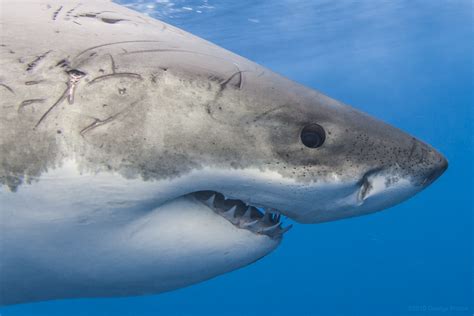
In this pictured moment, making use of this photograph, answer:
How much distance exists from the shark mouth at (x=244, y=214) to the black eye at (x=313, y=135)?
1.01ft

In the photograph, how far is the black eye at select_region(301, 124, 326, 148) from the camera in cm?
189

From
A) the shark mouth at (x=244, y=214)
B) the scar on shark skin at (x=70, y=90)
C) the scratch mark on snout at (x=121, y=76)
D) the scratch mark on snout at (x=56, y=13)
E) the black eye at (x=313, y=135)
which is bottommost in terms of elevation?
the shark mouth at (x=244, y=214)

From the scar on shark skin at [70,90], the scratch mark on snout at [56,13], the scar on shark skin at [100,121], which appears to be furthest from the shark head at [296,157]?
the scratch mark on snout at [56,13]

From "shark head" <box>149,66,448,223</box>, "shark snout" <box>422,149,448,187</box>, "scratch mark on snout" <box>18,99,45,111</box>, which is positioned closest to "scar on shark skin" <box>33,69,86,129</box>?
"scratch mark on snout" <box>18,99,45,111</box>

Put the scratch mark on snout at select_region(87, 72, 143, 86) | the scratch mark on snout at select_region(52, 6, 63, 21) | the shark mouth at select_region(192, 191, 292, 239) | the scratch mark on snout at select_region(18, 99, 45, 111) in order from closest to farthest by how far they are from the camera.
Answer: the scratch mark on snout at select_region(18, 99, 45, 111) → the scratch mark on snout at select_region(87, 72, 143, 86) → the shark mouth at select_region(192, 191, 292, 239) → the scratch mark on snout at select_region(52, 6, 63, 21)

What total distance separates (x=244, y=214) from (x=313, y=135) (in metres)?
0.43

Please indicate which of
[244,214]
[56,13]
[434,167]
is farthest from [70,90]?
[434,167]

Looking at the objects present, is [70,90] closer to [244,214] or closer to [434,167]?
[244,214]

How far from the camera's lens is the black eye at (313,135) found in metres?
1.89

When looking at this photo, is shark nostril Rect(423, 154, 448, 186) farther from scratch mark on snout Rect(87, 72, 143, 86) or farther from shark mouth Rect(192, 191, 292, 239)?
scratch mark on snout Rect(87, 72, 143, 86)

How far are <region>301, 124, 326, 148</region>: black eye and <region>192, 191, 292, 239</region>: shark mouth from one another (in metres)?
0.31

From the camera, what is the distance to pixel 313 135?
191cm

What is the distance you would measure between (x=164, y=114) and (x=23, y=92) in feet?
1.67

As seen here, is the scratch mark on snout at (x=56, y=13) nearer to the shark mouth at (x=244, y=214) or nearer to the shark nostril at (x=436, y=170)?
the shark mouth at (x=244, y=214)
